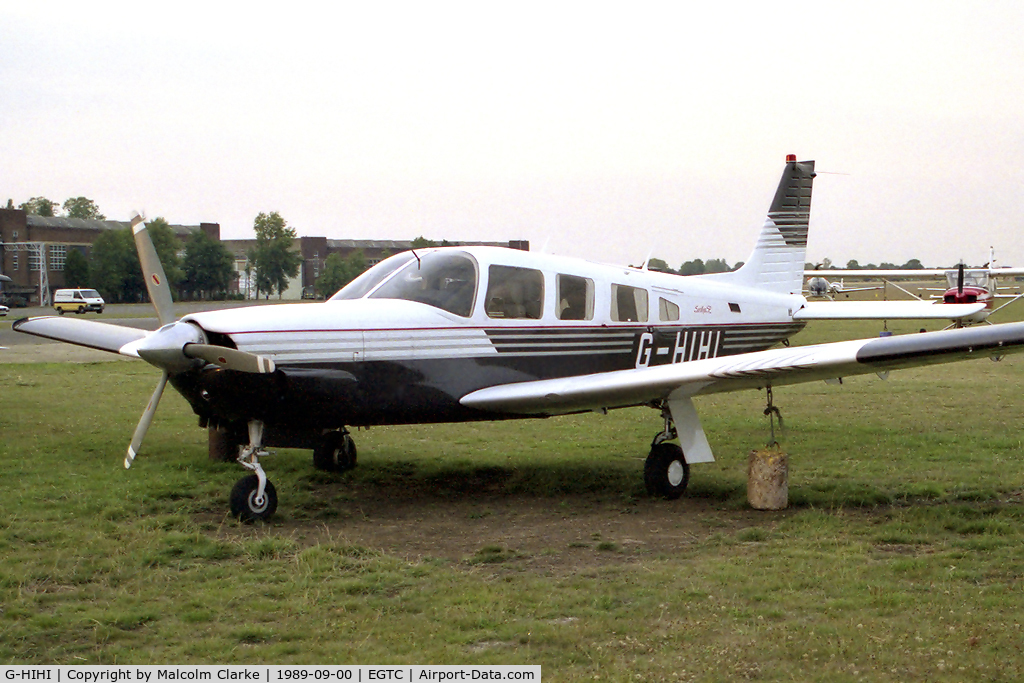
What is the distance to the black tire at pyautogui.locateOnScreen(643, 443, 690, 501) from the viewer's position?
8.69 m

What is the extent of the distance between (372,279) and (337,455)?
90.3 inches

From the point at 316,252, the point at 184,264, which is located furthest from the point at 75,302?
the point at 316,252

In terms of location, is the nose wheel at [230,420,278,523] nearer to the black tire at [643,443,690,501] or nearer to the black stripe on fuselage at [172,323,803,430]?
the black stripe on fuselage at [172,323,803,430]

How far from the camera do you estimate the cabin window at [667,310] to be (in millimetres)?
10000

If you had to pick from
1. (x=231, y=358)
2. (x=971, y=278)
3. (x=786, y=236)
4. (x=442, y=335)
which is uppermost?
(x=971, y=278)

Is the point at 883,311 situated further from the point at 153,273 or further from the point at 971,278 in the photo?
the point at 971,278

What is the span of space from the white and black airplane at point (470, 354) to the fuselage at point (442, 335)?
1 cm

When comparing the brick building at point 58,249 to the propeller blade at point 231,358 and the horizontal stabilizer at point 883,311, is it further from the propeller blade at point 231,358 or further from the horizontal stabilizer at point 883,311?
the propeller blade at point 231,358

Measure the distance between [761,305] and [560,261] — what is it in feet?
10.9

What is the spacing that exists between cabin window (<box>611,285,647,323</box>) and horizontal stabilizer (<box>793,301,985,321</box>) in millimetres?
2999

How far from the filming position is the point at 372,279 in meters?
8.64

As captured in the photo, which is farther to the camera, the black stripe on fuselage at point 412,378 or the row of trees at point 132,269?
the row of trees at point 132,269

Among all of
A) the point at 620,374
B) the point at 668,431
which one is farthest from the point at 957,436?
the point at 620,374

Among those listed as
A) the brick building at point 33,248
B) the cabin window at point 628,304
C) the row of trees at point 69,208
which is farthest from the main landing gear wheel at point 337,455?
the row of trees at point 69,208
